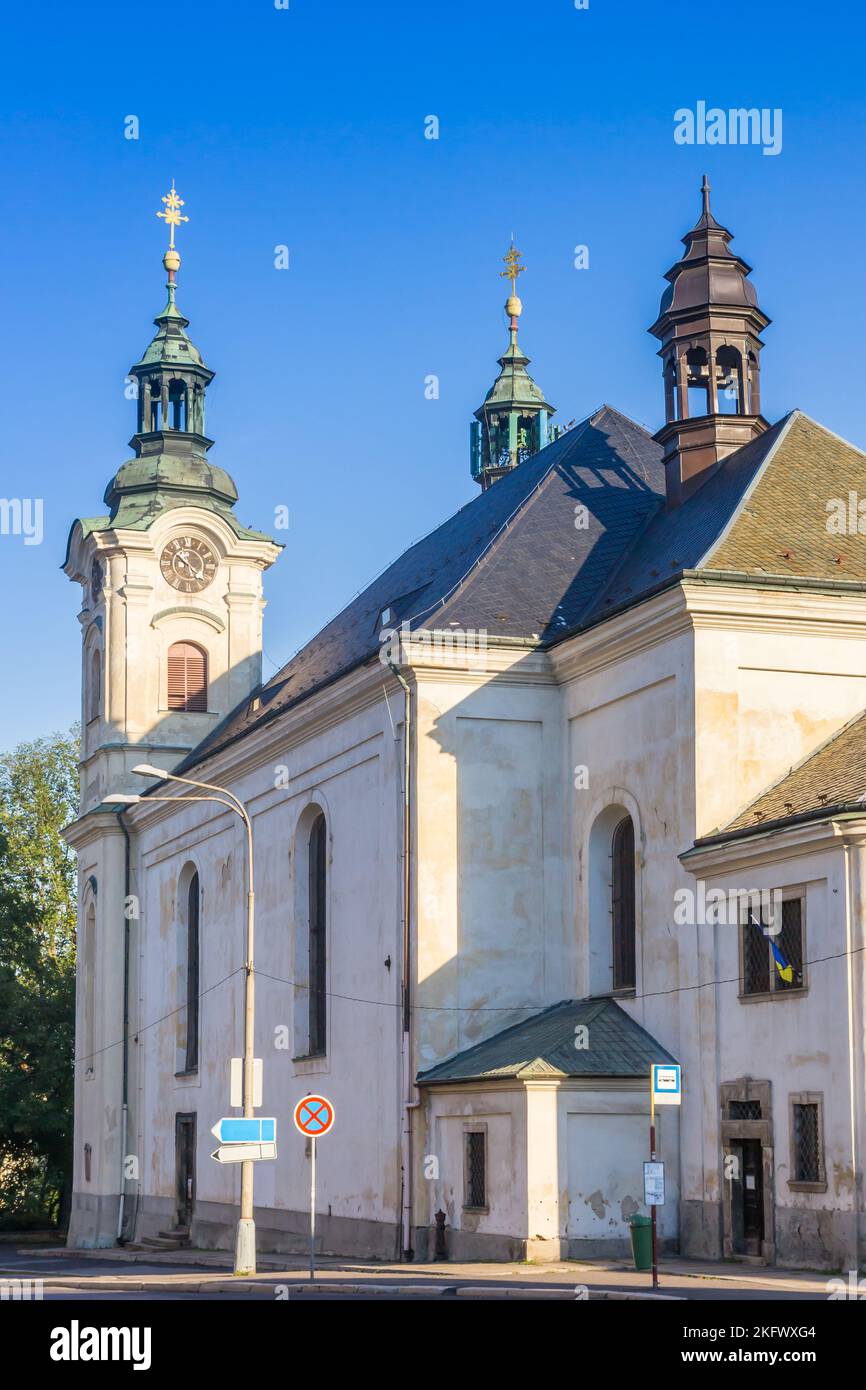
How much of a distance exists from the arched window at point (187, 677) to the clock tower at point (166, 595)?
3 centimetres

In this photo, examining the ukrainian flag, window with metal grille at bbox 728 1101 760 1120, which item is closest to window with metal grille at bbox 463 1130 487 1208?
window with metal grille at bbox 728 1101 760 1120

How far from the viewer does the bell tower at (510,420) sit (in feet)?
177

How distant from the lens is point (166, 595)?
163 ft

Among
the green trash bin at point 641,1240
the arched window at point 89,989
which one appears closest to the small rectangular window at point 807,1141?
the green trash bin at point 641,1240

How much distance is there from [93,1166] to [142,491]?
1757 centimetres

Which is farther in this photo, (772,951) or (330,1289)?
(772,951)

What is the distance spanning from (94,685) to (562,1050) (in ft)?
89.7

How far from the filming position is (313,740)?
1459 inches

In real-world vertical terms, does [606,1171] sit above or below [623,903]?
below

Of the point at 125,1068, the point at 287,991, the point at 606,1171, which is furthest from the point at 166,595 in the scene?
the point at 606,1171

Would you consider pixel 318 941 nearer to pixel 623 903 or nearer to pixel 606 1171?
pixel 623 903

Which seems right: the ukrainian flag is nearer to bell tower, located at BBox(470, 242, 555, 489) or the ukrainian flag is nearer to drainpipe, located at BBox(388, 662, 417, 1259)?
drainpipe, located at BBox(388, 662, 417, 1259)

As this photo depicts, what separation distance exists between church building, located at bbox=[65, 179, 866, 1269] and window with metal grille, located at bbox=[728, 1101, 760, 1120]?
43 mm

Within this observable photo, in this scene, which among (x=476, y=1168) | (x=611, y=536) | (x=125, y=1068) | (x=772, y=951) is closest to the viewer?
(x=772, y=951)
